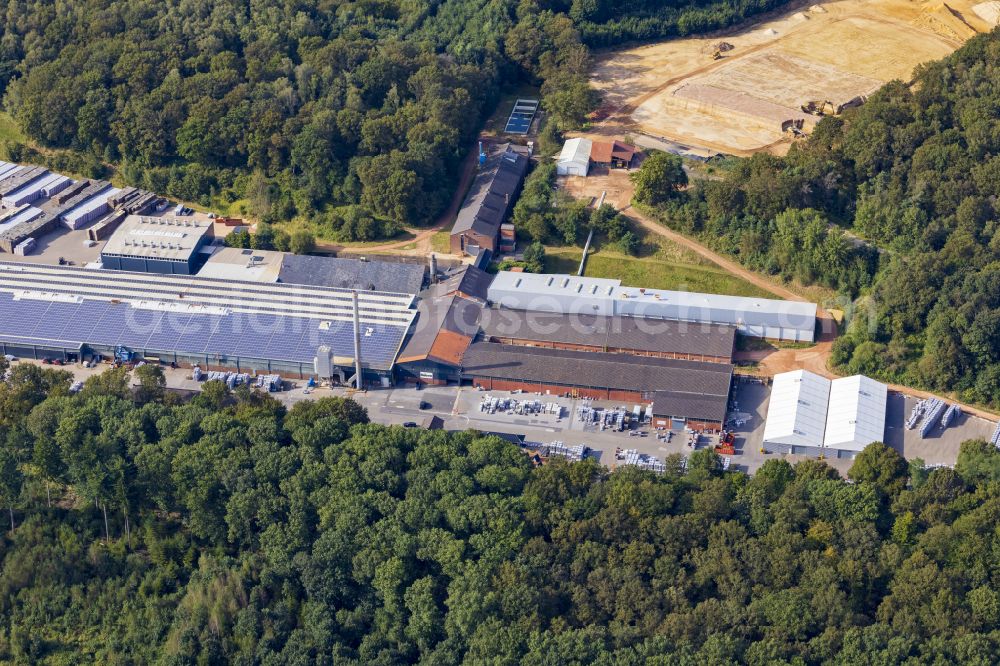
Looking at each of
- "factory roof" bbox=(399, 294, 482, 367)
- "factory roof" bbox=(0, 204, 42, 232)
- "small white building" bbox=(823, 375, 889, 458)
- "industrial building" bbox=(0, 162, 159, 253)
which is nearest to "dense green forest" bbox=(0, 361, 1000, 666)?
"small white building" bbox=(823, 375, 889, 458)

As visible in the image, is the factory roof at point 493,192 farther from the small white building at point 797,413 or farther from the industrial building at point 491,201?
the small white building at point 797,413

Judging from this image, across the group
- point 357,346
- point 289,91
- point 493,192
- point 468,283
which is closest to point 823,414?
point 468,283

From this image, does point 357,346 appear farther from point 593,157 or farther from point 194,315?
point 593,157

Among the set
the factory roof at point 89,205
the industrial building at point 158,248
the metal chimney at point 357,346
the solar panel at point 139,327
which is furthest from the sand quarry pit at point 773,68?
the solar panel at point 139,327

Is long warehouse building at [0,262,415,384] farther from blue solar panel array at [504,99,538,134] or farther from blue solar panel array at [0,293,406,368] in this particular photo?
blue solar panel array at [504,99,538,134]

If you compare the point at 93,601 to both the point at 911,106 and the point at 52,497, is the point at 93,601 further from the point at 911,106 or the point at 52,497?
the point at 911,106

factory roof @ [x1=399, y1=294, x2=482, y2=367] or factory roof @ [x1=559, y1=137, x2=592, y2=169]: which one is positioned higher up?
factory roof @ [x1=559, y1=137, x2=592, y2=169]
